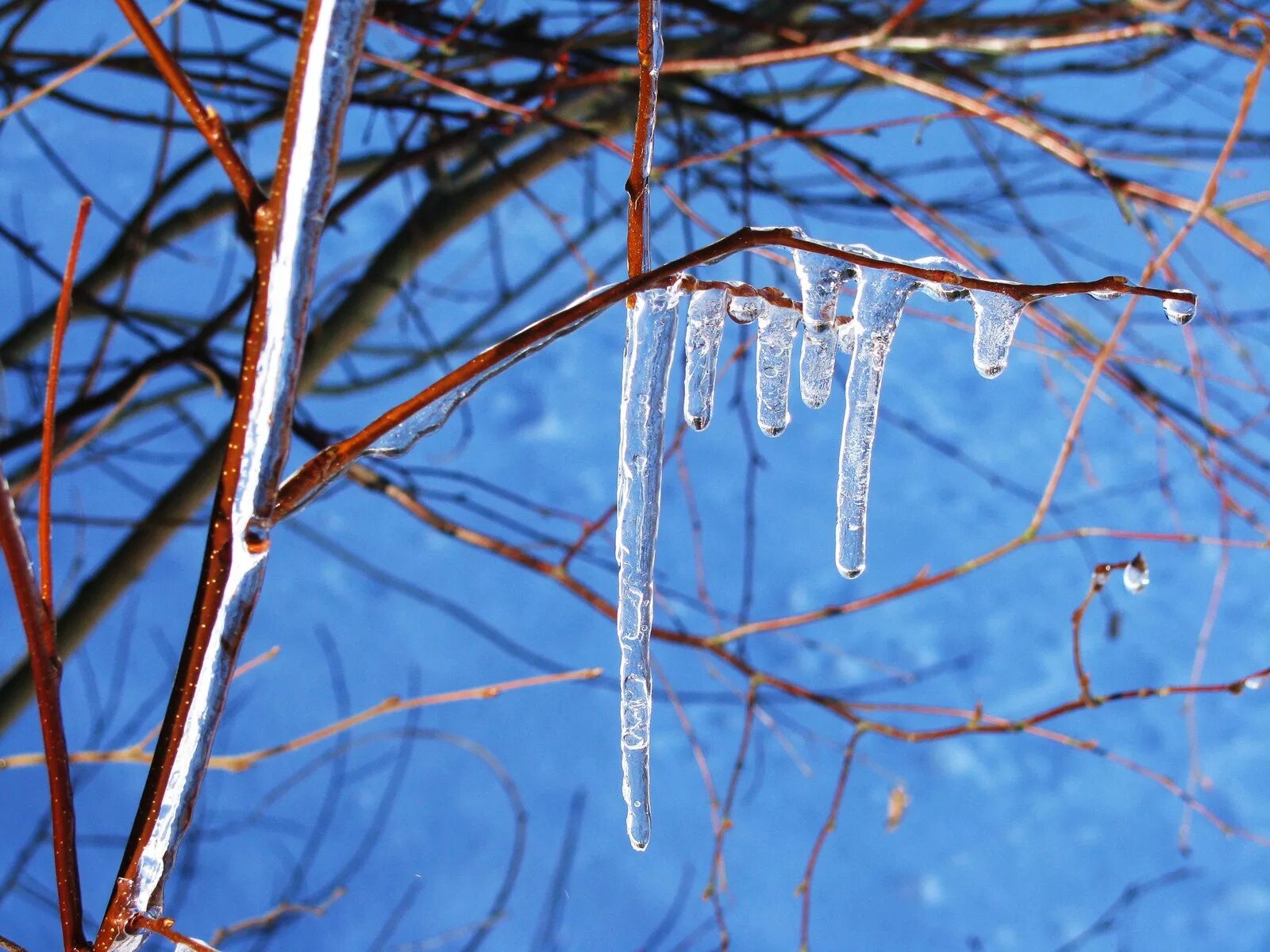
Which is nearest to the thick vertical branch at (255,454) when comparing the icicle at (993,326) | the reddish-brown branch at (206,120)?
the reddish-brown branch at (206,120)

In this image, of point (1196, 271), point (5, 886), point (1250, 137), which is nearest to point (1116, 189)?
point (1196, 271)

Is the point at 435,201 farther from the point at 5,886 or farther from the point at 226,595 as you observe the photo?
the point at 226,595

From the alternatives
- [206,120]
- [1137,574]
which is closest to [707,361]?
[206,120]

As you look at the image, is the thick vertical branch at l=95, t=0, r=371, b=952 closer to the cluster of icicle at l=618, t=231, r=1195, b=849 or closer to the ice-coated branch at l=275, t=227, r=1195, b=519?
the ice-coated branch at l=275, t=227, r=1195, b=519

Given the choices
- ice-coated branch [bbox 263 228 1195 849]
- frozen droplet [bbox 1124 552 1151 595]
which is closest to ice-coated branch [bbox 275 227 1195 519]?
ice-coated branch [bbox 263 228 1195 849]

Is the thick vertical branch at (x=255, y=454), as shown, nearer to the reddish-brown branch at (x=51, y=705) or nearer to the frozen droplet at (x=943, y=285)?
the reddish-brown branch at (x=51, y=705)

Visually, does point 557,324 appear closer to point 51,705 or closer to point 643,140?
point 643,140
